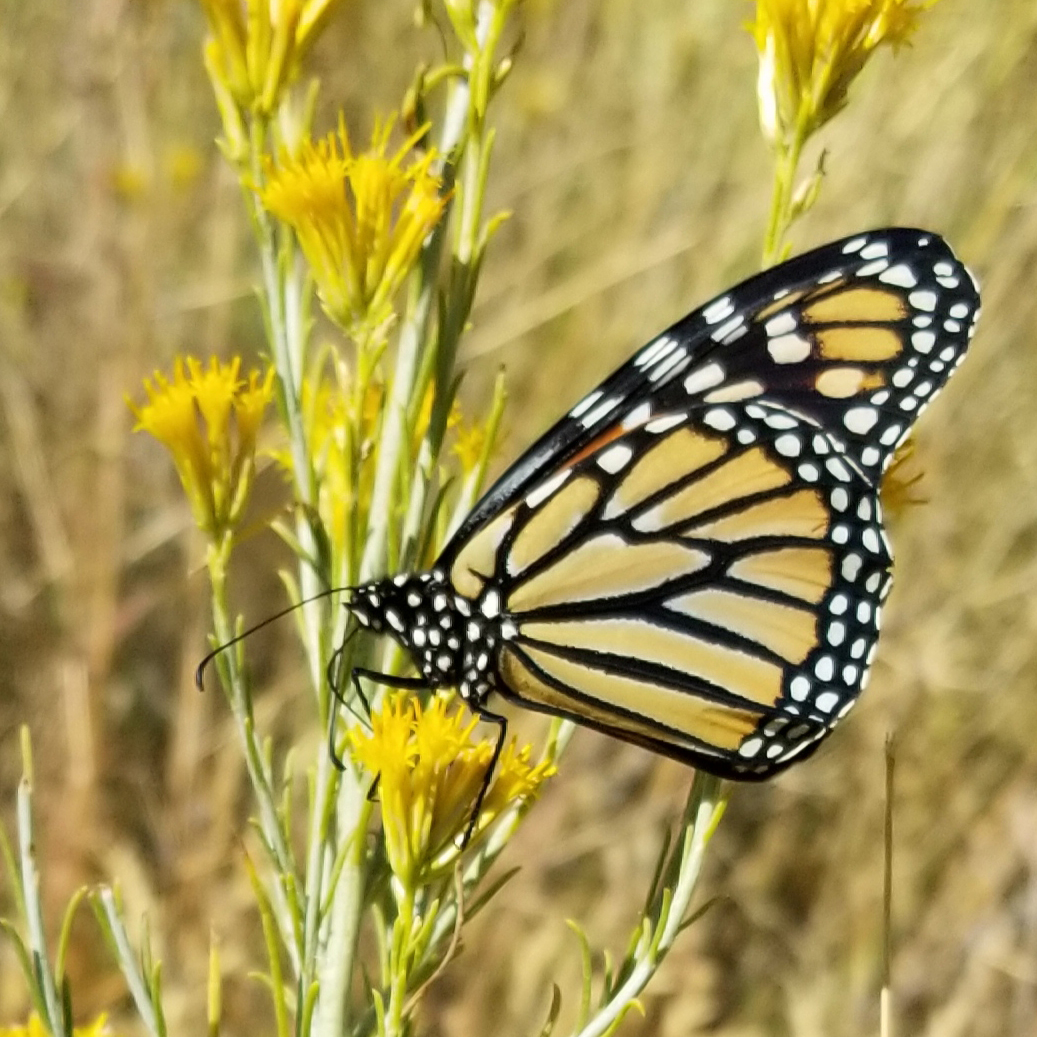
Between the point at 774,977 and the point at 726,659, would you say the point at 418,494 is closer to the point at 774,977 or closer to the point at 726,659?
the point at 726,659

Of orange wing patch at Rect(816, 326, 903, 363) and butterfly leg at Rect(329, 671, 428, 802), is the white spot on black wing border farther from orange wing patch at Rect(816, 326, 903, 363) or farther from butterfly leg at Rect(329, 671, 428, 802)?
butterfly leg at Rect(329, 671, 428, 802)

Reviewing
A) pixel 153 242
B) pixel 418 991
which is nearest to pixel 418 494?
pixel 418 991

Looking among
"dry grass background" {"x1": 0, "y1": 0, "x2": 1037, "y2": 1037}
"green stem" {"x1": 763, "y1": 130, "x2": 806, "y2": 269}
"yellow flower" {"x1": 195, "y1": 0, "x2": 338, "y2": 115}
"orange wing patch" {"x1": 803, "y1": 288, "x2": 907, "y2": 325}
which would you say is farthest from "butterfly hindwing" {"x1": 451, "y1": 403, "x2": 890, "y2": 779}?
"dry grass background" {"x1": 0, "y1": 0, "x2": 1037, "y2": 1037}

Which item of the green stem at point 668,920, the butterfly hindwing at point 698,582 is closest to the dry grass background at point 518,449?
the butterfly hindwing at point 698,582

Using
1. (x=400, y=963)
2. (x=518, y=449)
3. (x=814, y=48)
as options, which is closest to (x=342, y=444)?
(x=400, y=963)

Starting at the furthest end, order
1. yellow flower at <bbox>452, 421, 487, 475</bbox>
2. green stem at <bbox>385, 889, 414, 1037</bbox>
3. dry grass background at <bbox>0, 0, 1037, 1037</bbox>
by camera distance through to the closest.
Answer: dry grass background at <bbox>0, 0, 1037, 1037</bbox> → yellow flower at <bbox>452, 421, 487, 475</bbox> → green stem at <bbox>385, 889, 414, 1037</bbox>

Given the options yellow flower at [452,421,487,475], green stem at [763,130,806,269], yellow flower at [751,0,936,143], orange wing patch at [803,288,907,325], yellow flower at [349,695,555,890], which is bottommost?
yellow flower at [349,695,555,890]
